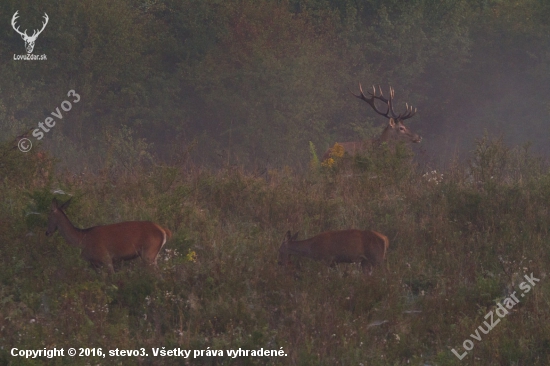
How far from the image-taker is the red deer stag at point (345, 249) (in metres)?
7.52

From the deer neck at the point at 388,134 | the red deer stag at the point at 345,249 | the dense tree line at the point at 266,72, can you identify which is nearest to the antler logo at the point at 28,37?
the dense tree line at the point at 266,72

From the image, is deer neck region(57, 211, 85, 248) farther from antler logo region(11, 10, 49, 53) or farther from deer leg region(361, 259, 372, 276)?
antler logo region(11, 10, 49, 53)

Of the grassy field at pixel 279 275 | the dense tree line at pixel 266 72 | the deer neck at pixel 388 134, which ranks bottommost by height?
the grassy field at pixel 279 275

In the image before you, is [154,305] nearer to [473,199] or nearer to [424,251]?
[424,251]

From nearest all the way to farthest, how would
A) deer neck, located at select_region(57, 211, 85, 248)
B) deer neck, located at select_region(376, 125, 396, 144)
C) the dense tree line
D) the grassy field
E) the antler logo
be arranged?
1. the grassy field
2. deer neck, located at select_region(57, 211, 85, 248)
3. deer neck, located at select_region(376, 125, 396, 144)
4. the antler logo
5. the dense tree line

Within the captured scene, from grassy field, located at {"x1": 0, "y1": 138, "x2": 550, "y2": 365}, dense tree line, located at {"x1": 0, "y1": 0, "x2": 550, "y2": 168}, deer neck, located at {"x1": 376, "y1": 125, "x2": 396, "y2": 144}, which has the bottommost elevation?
grassy field, located at {"x1": 0, "y1": 138, "x2": 550, "y2": 365}

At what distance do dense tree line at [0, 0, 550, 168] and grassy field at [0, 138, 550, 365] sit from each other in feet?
34.2

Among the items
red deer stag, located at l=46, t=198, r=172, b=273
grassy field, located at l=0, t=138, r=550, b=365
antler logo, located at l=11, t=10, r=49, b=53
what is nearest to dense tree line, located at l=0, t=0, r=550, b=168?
antler logo, located at l=11, t=10, r=49, b=53

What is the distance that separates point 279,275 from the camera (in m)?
7.21

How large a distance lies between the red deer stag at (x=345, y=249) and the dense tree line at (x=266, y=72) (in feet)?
40.8

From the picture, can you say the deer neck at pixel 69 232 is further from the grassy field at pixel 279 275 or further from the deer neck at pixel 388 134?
the deer neck at pixel 388 134

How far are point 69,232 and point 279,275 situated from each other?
1.91 metres

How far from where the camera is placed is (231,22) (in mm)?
24562

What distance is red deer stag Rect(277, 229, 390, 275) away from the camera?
7.52 metres
